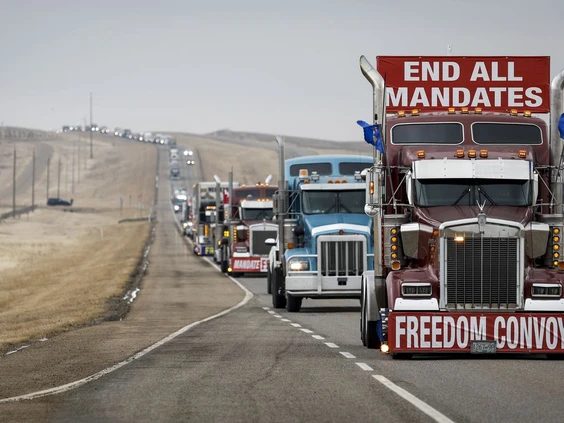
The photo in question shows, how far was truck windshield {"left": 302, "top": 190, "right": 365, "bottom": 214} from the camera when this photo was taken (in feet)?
102

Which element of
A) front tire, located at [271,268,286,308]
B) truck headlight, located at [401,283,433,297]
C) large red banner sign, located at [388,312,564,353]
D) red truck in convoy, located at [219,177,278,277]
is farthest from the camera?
red truck in convoy, located at [219,177,278,277]

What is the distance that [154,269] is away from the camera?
5953cm

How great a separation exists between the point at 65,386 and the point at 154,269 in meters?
44.5

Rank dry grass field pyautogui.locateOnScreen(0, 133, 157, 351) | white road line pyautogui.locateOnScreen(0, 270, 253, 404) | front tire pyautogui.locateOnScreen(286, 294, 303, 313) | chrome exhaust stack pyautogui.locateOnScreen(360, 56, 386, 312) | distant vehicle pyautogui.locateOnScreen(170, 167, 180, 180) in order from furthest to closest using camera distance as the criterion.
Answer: distant vehicle pyautogui.locateOnScreen(170, 167, 180, 180) → front tire pyautogui.locateOnScreen(286, 294, 303, 313) → dry grass field pyautogui.locateOnScreen(0, 133, 157, 351) → chrome exhaust stack pyautogui.locateOnScreen(360, 56, 386, 312) → white road line pyautogui.locateOnScreen(0, 270, 253, 404)

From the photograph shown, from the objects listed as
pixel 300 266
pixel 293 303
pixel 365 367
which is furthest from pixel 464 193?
pixel 293 303

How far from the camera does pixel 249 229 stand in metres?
49.3

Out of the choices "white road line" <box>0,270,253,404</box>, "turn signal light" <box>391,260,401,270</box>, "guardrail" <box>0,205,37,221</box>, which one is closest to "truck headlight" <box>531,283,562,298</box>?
"turn signal light" <box>391,260,401,270</box>

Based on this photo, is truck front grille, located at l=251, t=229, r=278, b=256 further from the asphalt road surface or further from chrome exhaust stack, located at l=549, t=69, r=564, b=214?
chrome exhaust stack, located at l=549, t=69, r=564, b=214

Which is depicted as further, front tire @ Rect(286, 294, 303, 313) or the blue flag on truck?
front tire @ Rect(286, 294, 303, 313)

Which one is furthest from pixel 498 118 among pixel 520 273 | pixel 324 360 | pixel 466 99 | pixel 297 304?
pixel 297 304

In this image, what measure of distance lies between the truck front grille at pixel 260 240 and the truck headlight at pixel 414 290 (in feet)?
101

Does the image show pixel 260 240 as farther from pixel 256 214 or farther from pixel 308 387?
pixel 308 387

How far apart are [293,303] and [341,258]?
74.7 inches

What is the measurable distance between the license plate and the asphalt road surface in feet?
0.68
